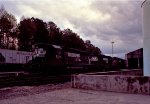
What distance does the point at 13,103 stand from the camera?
9508mm

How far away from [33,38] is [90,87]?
52.1m

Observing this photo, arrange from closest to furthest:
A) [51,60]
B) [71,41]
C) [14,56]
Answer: [51,60]
[14,56]
[71,41]

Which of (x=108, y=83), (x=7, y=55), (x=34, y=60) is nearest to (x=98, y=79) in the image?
(x=108, y=83)

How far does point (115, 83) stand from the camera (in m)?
12.4

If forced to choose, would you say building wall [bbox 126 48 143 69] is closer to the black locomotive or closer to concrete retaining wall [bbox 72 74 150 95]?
the black locomotive

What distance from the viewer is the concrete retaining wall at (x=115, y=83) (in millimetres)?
11609

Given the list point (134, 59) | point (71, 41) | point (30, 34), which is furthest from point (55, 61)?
Answer: point (71, 41)

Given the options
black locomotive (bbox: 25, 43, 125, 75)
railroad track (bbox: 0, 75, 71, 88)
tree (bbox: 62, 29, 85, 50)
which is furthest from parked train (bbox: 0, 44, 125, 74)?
tree (bbox: 62, 29, 85, 50)

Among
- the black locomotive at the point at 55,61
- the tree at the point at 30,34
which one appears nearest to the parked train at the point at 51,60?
the black locomotive at the point at 55,61

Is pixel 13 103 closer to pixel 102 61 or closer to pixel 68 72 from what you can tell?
pixel 68 72

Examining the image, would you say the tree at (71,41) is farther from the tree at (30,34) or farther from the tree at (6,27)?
the tree at (6,27)

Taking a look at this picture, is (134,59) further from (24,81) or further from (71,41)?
(24,81)

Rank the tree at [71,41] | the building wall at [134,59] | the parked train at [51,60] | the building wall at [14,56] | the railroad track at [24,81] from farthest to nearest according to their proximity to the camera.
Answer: the tree at [71,41] < the building wall at [134,59] < the building wall at [14,56] < the parked train at [51,60] < the railroad track at [24,81]

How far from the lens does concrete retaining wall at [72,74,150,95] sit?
11609mm
